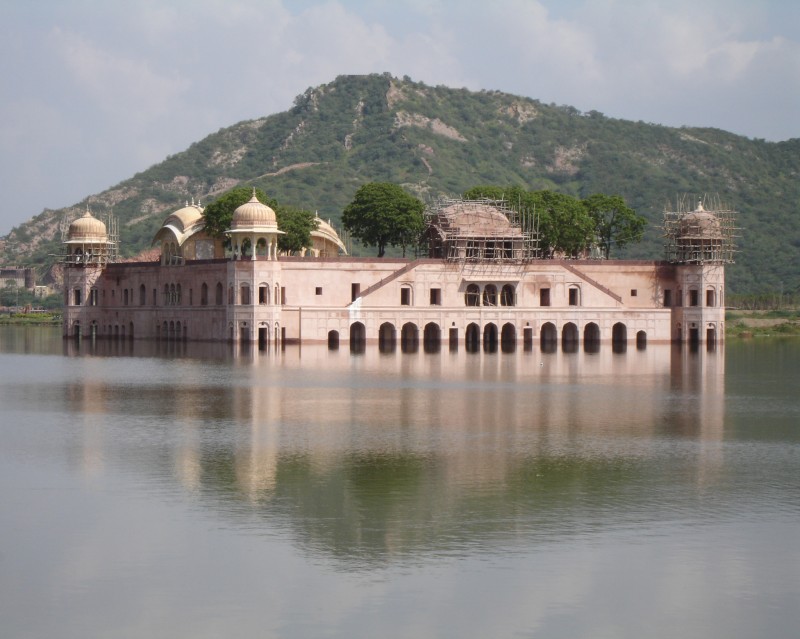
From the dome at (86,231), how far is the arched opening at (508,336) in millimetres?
23698

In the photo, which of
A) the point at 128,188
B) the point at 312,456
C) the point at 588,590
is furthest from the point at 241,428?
the point at 128,188

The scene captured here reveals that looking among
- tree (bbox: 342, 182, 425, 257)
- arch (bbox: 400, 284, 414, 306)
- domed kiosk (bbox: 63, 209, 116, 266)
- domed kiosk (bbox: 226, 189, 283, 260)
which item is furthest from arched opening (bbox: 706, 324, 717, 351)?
domed kiosk (bbox: 63, 209, 116, 266)

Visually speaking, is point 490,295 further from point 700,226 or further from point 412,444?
point 412,444

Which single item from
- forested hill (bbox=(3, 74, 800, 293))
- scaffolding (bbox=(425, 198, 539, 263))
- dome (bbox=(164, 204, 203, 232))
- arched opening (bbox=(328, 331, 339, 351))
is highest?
forested hill (bbox=(3, 74, 800, 293))

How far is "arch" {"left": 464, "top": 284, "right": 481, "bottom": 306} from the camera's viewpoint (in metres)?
69.9

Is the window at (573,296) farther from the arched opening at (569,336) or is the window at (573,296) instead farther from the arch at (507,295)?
the arch at (507,295)

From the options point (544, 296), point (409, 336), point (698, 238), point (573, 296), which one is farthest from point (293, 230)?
point (698, 238)

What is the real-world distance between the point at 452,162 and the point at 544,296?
2400 inches

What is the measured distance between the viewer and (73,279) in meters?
79.2

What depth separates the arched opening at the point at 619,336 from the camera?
69.4 metres

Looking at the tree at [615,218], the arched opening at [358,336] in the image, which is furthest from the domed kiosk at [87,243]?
the tree at [615,218]

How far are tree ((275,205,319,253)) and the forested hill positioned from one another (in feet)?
119

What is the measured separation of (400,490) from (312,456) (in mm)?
4032

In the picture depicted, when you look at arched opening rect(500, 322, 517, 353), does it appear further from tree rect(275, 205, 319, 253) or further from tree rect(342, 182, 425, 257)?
tree rect(275, 205, 319, 253)
